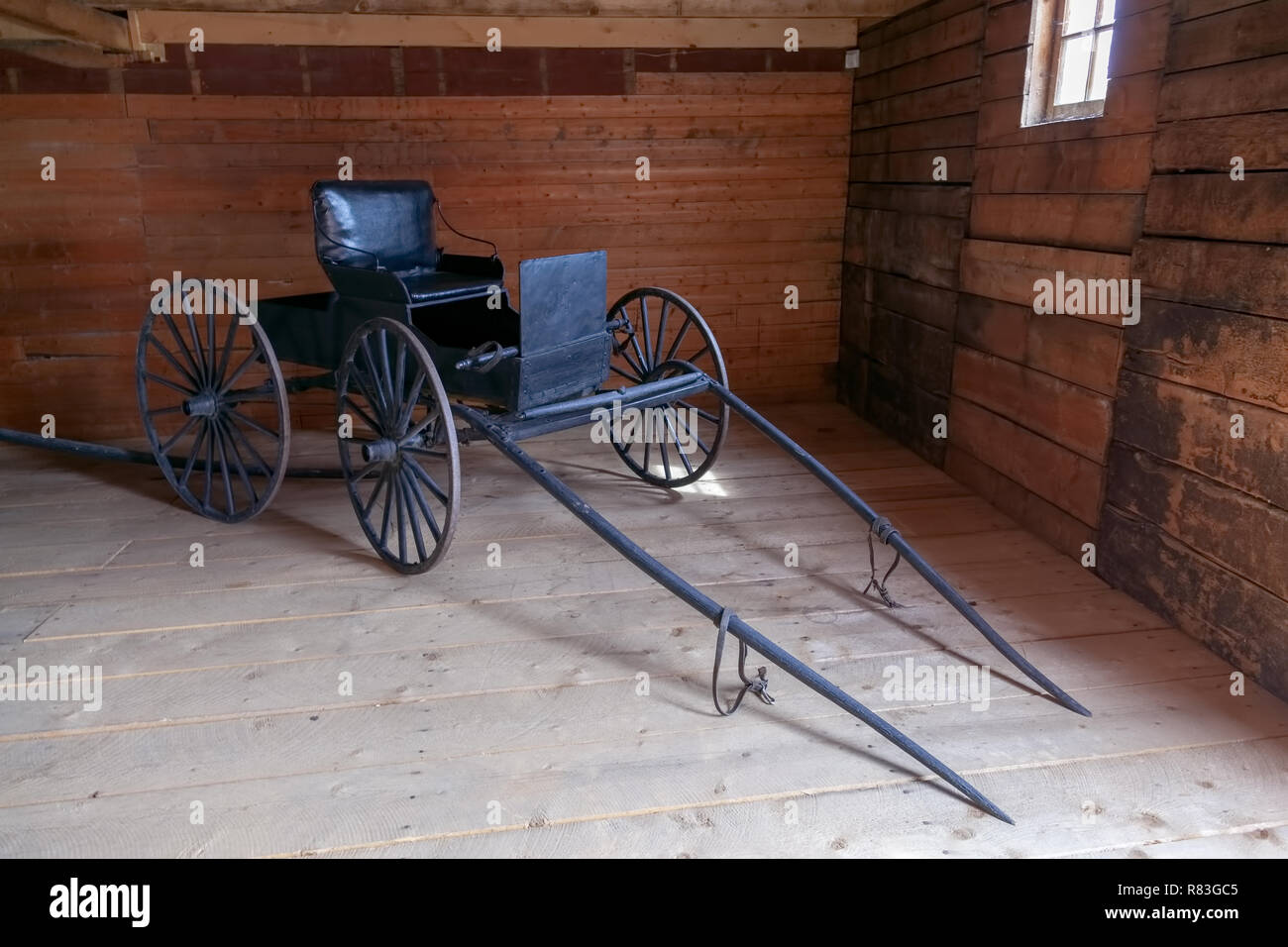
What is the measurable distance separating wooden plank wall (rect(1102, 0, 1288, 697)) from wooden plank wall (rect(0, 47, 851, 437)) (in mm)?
2464

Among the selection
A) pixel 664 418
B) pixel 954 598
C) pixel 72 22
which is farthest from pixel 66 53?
pixel 954 598

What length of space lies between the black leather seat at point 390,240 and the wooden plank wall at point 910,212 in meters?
1.82

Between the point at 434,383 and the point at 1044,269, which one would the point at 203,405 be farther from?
the point at 1044,269

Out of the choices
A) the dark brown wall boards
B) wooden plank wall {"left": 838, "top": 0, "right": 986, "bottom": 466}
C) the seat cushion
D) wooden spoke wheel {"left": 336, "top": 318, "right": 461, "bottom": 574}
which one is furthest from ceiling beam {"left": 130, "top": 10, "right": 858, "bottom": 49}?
wooden spoke wheel {"left": 336, "top": 318, "right": 461, "bottom": 574}

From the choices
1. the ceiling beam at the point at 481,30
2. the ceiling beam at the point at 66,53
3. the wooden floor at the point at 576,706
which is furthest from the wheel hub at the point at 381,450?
the ceiling beam at the point at 66,53

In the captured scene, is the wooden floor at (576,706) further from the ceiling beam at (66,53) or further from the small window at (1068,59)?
the ceiling beam at (66,53)

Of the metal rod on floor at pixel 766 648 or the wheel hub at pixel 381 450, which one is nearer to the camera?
the metal rod on floor at pixel 766 648

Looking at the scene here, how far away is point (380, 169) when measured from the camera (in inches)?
178

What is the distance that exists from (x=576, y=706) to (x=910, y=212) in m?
2.90

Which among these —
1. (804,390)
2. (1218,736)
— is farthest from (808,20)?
(1218,736)

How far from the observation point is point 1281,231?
7.30 feet

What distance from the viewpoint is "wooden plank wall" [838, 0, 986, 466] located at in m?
3.79

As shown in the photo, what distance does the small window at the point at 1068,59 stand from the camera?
2969 millimetres

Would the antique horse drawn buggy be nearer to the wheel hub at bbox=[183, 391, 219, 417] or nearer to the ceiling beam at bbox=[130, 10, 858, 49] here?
the wheel hub at bbox=[183, 391, 219, 417]
